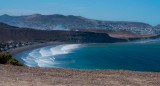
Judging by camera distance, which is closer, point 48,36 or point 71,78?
point 71,78

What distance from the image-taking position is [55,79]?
10.0 metres

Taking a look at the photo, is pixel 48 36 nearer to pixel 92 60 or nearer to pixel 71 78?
pixel 92 60

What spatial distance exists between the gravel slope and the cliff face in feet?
199

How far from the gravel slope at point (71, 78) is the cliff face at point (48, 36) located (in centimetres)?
6075

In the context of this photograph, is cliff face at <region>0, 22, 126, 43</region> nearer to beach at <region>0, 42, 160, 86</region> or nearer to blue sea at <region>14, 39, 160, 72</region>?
blue sea at <region>14, 39, 160, 72</region>

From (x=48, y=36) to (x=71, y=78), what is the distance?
7259cm

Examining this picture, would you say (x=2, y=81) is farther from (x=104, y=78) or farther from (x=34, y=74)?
(x=104, y=78)

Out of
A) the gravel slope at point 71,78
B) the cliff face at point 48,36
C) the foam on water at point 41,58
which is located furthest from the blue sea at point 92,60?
the cliff face at point 48,36

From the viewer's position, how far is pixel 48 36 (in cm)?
8206

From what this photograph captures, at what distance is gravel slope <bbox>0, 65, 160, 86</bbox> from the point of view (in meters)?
9.37

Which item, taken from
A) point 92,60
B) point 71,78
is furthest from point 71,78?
point 92,60

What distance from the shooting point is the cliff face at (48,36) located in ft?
243

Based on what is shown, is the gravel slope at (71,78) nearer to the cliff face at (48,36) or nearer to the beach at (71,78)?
the beach at (71,78)

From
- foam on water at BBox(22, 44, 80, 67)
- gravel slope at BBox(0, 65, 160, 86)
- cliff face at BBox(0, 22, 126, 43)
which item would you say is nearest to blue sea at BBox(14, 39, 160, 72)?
foam on water at BBox(22, 44, 80, 67)
